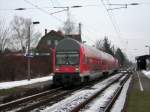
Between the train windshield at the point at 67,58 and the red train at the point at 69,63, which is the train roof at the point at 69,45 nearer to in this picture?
the red train at the point at 69,63

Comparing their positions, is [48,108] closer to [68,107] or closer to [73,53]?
[68,107]

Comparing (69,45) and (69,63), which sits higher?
(69,45)

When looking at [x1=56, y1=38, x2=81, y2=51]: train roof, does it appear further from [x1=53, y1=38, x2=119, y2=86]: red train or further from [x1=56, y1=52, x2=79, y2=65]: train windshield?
[x1=56, y1=52, x2=79, y2=65]: train windshield

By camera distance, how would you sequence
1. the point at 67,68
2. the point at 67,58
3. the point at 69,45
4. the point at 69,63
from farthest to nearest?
the point at 69,45
the point at 67,58
the point at 69,63
the point at 67,68

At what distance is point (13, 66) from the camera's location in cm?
3641

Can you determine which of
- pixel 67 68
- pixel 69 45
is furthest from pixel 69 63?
pixel 69 45

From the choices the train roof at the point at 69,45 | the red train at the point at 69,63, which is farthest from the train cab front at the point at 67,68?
the train roof at the point at 69,45

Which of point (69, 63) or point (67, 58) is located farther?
point (67, 58)

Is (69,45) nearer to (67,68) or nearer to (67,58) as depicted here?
(67,58)

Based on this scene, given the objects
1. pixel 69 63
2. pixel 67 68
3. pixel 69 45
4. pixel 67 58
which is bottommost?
pixel 67 68

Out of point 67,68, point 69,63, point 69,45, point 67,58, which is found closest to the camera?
point 67,68

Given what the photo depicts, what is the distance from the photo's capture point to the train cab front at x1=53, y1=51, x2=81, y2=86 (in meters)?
27.4

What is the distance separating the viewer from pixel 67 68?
90.8 ft

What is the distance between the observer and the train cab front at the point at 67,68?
27438 millimetres
